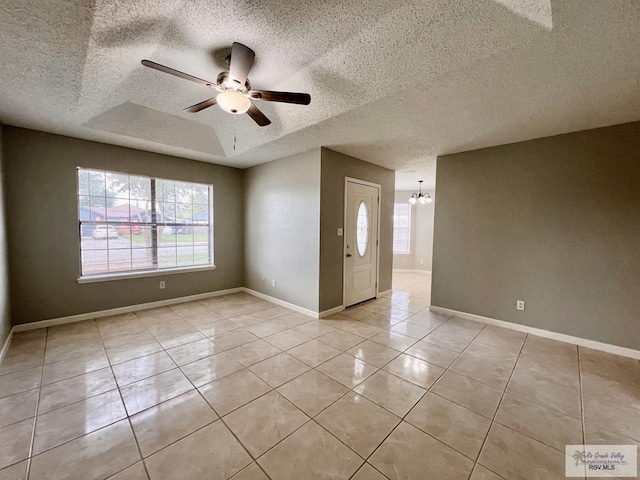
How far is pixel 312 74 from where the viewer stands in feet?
7.62

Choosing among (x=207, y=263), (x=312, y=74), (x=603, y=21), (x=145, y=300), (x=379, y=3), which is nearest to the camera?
(x=603, y=21)

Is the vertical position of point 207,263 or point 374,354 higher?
point 207,263

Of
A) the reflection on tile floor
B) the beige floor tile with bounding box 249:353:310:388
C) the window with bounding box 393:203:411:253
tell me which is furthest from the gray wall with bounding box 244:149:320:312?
the window with bounding box 393:203:411:253

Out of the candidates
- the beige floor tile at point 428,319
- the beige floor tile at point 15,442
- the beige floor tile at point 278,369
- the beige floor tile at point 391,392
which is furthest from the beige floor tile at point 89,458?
the beige floor tile at point 428,319

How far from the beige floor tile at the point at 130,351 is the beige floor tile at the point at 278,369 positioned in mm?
1241

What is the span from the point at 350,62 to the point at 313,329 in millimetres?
2988

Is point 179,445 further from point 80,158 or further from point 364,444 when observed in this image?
point 80,158

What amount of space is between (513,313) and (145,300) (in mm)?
5531

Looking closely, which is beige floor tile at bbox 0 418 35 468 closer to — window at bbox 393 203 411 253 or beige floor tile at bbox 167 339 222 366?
beige floor tile at bbox 167 339 222 366

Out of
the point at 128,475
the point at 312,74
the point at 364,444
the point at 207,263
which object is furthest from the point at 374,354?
the point at 207,263

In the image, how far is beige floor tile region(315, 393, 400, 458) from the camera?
63.8 inches

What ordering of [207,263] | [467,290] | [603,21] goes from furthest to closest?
[207,263]
[467,290]
[603,21]

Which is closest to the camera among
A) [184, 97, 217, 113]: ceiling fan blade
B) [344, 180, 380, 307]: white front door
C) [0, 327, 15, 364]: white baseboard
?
[184, 97, 217, 113]: ceiling fan blade

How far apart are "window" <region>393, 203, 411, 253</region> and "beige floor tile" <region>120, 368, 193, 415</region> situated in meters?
6.80
